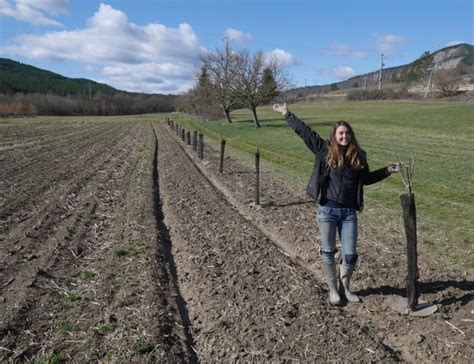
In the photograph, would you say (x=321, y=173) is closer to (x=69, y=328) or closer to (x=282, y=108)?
(x=282, y=108)

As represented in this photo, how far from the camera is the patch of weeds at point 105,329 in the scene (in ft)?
14.9

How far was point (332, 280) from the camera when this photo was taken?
5.21m

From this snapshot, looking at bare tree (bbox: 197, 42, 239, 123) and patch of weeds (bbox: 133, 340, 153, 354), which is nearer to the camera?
patch of weeds (bbox: 133, 340, 153, 354)

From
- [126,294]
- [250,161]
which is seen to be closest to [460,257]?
[126,294]

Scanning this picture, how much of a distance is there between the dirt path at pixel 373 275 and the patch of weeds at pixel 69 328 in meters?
2.22

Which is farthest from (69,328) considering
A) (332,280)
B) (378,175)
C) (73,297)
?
(378,175)

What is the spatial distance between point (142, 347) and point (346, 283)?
2670 millimetres

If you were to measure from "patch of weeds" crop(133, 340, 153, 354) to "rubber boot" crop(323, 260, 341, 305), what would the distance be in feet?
7.66

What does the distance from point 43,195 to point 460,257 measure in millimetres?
10466

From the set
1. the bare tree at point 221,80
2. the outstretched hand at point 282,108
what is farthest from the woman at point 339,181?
the bare tree at point 221,80

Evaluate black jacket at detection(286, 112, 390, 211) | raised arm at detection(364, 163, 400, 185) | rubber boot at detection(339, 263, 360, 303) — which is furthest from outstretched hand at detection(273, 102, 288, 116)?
rubber boot at detection(339, 263, 360, 303)

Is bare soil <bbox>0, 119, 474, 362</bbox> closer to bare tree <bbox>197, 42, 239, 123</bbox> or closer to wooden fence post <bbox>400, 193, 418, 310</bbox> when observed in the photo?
wooden fence post <bbox>400, 193, 418, 310</bbox>

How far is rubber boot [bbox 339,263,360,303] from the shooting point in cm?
513

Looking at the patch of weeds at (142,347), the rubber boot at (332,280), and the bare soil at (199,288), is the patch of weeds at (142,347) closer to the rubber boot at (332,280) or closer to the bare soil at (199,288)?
the bare soil at (199,288)
